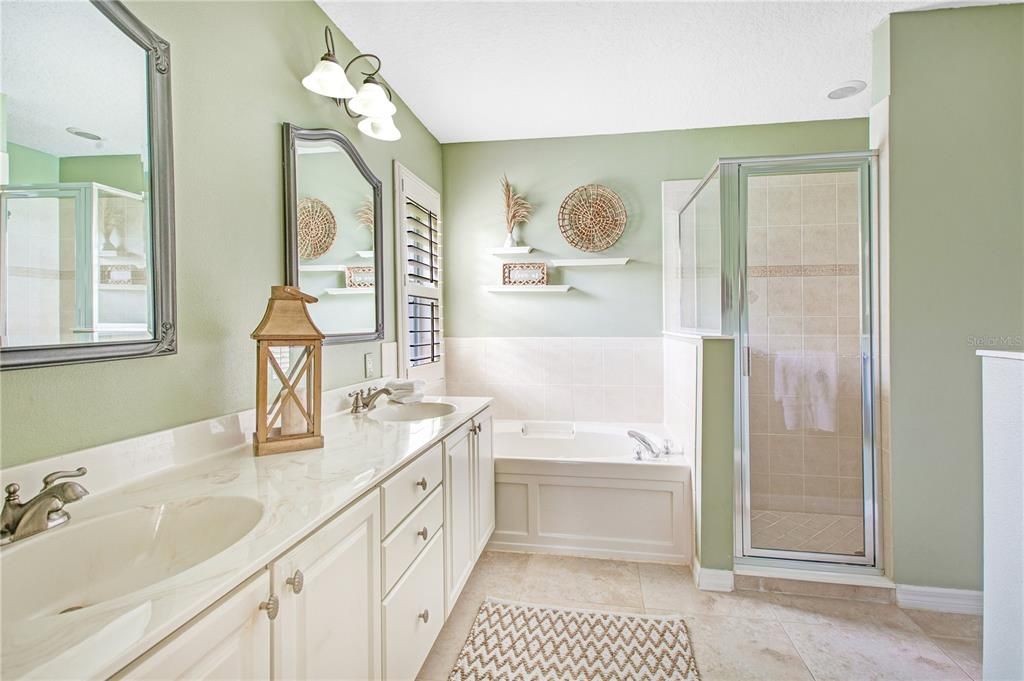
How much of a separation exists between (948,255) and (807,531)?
1402mm

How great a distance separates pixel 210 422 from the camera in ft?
4.30

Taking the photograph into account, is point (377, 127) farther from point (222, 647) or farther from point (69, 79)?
point (222, 647)

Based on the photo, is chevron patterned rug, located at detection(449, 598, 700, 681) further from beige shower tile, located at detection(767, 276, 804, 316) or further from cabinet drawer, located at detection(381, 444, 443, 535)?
beige shower tile, located at detection(767, 276, 804, 316)

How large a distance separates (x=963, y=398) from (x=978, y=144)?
1.11m

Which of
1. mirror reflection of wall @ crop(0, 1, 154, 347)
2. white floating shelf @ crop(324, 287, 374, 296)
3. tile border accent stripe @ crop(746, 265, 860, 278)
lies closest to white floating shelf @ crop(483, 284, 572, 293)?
white floating shelf @ crop(324, 287, 374, 296)

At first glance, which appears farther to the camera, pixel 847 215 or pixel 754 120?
pixel 754 120

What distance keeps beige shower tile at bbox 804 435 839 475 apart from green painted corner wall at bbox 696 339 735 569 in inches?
14.4

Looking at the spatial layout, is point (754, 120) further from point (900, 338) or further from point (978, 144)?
point (900, 338)

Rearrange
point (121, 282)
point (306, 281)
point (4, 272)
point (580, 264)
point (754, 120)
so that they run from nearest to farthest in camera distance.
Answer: point (4, 272) → point (121, 282) → point (306, 281) → point (754, 120) → point (580, 264)

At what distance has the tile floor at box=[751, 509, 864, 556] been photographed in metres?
2.13

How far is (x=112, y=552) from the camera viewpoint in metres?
0.86

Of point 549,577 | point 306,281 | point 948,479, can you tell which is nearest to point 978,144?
point 948,479

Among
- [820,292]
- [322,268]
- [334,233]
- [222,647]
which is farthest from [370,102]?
[820,292]

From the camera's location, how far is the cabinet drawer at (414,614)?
126 cm
